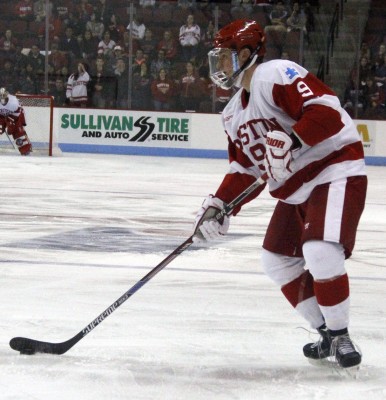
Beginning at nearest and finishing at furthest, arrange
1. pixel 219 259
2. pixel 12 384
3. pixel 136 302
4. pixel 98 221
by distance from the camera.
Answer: pixel 12 384 < pixel 136 302 < pixel 219 259 < pixel 98 221

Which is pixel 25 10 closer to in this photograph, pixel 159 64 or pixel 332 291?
pixel 159 64

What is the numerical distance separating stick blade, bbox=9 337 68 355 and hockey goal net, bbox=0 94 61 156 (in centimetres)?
1004

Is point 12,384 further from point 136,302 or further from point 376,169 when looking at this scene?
point 376,169

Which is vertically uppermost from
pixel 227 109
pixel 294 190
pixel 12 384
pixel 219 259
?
pixel 227 109

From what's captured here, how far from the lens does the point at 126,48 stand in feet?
43.0

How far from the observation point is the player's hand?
2520 millimetres

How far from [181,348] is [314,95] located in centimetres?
87

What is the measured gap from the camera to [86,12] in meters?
13.3

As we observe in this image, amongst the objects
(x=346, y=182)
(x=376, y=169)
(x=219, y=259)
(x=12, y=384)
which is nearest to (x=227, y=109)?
(x=346, y=182)

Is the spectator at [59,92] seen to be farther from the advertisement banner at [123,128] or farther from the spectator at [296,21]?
the spectator at [296,21]

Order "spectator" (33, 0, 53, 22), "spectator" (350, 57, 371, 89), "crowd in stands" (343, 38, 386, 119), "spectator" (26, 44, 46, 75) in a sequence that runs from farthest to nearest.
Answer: "spectator" (33, 0, 53, 22), "spectator" (26, 44, 46, 75), "spectator" (350, 57, 371, 89), "crowd in stands" (343, 38, 386, 119)

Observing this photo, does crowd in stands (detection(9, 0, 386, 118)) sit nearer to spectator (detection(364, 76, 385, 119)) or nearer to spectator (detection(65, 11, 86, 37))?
spectator (detection(65, 11, 86, 37))

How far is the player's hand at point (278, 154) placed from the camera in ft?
8.27

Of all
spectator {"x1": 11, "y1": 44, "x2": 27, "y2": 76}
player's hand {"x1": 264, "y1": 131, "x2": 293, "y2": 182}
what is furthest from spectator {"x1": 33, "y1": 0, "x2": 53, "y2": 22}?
player's hand {"x1": 264, "y1": 131, "x2": 293, "y2": 182}
